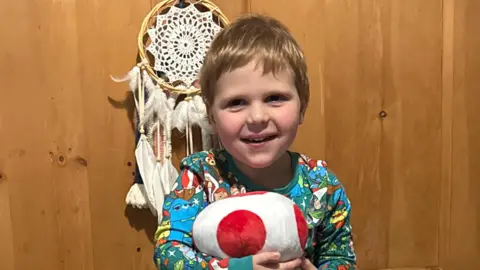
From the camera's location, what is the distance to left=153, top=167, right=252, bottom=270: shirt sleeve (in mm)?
955

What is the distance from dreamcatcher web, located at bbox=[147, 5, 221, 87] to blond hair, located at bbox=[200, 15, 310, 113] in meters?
0.18

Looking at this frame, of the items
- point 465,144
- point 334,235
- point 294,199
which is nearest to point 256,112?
point 294,199

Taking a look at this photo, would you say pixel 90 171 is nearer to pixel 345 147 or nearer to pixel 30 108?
pixel 30 108

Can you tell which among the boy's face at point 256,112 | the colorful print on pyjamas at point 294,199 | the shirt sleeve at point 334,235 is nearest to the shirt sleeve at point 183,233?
the colorful print on pyjamas at point 294,199

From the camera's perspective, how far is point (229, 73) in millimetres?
1018

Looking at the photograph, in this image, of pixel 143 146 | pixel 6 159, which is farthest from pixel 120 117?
pixel 6 159

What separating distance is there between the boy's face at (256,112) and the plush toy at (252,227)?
0.10m

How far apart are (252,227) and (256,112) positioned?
201 millimetres

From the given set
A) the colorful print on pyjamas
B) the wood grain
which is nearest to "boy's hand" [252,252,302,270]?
the colorful print on pyjamas

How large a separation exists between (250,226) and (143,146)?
0.42 metres

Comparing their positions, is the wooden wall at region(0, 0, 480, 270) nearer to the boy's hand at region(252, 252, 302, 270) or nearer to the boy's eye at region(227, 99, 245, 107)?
the boy's eye at region(227, 99, 245, 107)

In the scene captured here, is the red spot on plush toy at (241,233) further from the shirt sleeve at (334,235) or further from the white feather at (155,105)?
the white feather at (155,105)

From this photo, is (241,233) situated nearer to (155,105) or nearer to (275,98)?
(275,98)

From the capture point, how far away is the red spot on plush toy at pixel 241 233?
0.91 meters
